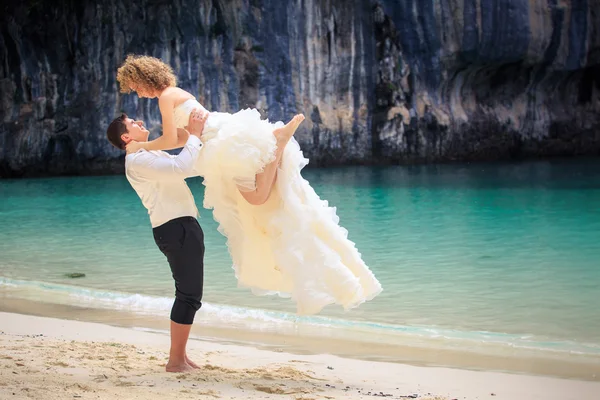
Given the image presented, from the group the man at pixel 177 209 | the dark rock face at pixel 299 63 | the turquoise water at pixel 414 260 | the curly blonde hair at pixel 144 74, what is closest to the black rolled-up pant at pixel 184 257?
the man at pixel 177 209

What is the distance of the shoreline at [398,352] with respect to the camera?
545 cm

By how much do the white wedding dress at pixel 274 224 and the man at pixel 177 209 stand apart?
0.13m

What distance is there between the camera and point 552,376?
5.23m

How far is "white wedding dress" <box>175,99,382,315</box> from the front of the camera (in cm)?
454

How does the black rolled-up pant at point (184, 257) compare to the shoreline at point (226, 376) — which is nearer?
the shoreline at point (226, 376)

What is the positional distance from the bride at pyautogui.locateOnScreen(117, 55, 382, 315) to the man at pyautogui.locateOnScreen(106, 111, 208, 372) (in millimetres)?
76

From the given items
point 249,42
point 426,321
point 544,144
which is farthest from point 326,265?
point 544,144

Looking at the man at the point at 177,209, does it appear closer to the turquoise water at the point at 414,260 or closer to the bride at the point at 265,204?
the bride at the point at 265,204

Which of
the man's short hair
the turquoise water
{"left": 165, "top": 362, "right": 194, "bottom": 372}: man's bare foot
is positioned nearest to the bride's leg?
the man's short hair

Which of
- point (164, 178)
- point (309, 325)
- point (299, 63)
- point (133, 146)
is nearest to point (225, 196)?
point (164, 178)

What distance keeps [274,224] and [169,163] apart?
68 cm

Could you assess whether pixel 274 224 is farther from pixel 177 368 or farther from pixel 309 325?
pixel 309 325

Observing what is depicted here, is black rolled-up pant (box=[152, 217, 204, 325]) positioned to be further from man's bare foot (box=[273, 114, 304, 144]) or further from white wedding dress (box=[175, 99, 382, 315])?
man's bare foot (box=[273, 114, 304, 144])

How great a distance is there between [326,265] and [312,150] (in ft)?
84.6
